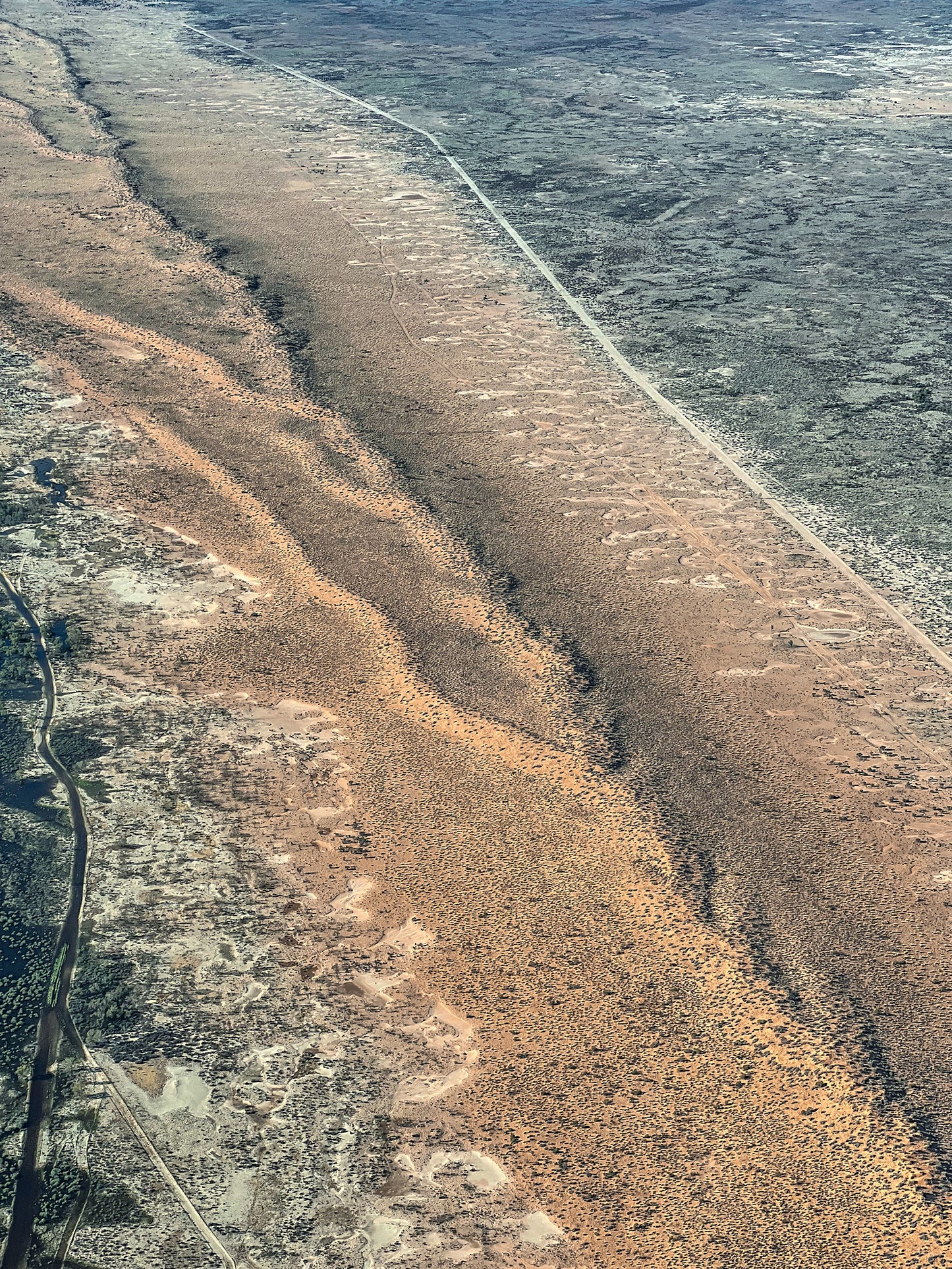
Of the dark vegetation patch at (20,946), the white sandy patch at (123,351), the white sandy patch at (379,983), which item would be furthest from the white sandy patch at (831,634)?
the white sandy patch at (123,351)

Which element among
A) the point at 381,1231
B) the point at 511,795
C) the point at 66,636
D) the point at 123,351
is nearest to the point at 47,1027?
the point at 381,1231

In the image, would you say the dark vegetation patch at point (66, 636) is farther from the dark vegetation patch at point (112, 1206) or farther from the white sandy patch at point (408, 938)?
the dark vegetation patch at point (112, 1206)

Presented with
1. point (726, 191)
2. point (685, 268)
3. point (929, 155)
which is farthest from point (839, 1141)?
point (929, 155)

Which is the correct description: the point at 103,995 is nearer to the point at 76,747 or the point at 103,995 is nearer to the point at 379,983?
the point at 379,983

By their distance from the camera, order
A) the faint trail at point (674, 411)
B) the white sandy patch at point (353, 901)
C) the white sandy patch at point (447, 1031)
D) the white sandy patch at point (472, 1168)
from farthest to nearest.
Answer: the faint trail at point (674, 411), the white sandy patch at point (353, 901), the white sandy patch at point (447, 1031), the white sandy patch at point (472, 1168)

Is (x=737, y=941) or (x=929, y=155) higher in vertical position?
(x=929, y=155)

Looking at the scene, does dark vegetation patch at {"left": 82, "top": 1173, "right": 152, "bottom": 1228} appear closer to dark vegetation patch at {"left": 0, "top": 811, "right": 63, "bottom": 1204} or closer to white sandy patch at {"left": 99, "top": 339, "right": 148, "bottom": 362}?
dark vegetation patch at {"left": 0, "top": 811, "right": 63, "bottom": 1204}

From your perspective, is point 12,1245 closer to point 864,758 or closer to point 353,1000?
point 353,1000
